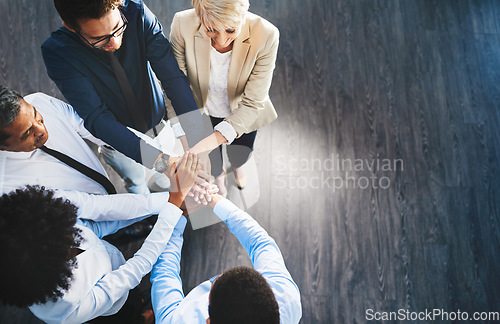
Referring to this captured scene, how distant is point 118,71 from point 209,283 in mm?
949

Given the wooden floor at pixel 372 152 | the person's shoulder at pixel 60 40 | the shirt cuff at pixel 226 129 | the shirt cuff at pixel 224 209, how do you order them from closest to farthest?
the person's shoulder at pixel 60 40, the shirt cuff at pixel 224 209, the shirt cuff at pixel 226 129, the wooden floor at pixel 372 152

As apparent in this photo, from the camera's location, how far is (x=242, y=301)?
1.12m

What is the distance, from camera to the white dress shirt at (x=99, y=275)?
122 cm

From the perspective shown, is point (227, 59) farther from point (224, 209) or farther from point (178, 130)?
point (224, 209)

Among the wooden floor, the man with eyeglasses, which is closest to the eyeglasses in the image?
the man with eyeglasses

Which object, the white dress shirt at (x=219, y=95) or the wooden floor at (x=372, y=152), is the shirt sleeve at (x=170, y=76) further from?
the wooden floor at (x=372, y=152)

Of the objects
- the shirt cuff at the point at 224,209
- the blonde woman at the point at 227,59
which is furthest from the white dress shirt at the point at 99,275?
the blonde woman at the point at 227,59

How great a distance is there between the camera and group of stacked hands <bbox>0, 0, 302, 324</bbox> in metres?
1.15

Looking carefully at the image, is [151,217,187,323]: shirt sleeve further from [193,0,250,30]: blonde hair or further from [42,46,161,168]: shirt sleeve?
[193,0,250,30]: blonde hair

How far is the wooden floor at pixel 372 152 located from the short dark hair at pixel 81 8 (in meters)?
1.51

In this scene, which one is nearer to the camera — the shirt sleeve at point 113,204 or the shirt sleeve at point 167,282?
the shirt sleeve at point 167,282

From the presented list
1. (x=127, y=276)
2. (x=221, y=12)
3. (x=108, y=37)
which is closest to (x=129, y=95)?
(x=108, y=37)

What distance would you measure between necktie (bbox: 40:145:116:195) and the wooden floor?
0.83 meters

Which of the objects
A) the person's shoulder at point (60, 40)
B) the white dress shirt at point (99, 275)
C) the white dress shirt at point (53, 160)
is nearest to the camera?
the white dress shirt at point (99, 275)
